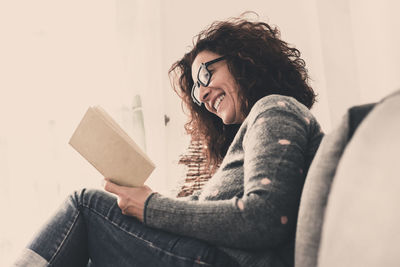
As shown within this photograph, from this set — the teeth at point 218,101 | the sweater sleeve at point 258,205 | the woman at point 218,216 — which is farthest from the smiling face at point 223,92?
the sweater sleeve at point 258,205

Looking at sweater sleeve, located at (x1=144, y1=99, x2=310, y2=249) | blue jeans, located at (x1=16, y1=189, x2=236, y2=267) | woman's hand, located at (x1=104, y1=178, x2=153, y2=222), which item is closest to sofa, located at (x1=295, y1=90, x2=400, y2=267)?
sweater sleeve, located at (x1=144, y1=99, x2=310, y2=249)

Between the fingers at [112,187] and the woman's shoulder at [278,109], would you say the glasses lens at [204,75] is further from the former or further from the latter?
the fingers at [112,187]

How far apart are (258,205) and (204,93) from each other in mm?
663

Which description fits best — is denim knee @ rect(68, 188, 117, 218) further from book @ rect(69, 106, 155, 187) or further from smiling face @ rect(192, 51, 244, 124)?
smiling face @ rect(192, 51, 244, 124)

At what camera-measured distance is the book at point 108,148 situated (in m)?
0.79

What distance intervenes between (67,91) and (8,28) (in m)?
0.37

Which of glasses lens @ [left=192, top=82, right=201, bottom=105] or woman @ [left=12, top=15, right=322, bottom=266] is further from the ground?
glasses lens @ [left=192, top=82, right=201, bottom=105]

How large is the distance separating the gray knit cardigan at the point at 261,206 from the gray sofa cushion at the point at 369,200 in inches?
8.1

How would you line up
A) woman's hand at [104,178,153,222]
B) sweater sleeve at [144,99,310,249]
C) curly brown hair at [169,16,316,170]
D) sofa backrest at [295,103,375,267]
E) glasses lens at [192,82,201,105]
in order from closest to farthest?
sofa backrest at [295,103,375,267]
sweater sleeve at [144,99,310,249]
woman's hand at [104,178,153,222]
curly brown hair at [169,16,316,170]
glasses lens at [192,82,201,105]

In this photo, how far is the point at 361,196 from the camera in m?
0.41

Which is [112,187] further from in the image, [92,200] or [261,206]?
[261,206]

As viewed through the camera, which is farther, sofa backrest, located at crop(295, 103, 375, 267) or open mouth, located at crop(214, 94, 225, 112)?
open mouth, located at crop(214, 94, 225, 112)

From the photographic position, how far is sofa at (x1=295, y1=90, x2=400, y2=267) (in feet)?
1.22

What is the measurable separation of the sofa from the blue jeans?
259 mm
